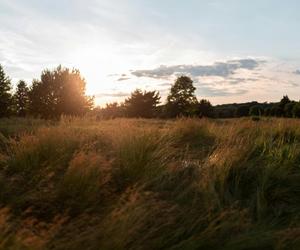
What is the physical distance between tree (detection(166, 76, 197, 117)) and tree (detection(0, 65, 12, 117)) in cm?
1974

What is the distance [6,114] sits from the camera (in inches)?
1886

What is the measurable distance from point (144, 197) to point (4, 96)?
47.7m

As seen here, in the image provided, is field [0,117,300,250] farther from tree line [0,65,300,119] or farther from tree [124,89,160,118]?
tree [124,89,160,118]

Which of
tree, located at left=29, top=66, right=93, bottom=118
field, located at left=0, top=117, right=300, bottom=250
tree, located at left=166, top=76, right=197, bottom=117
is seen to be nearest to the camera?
field, located at left=0, top=117, right=300, bottom=250

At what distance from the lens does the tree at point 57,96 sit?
47344 millimetres

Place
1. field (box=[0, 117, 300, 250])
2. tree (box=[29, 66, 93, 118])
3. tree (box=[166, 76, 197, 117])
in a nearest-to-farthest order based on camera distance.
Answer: field (box=[0, 117, 300, 250]) < tree (box=[29, 66, 93, 118]) < tree (box=[166, 76, 197, 117])

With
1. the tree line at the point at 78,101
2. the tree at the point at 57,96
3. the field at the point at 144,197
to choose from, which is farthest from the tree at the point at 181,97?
the field at the point at 144,197

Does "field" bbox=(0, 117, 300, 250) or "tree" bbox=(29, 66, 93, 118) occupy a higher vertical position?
"tree" bbox=(29, 66, 93, 118)

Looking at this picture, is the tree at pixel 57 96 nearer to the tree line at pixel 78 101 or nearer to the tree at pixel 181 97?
the tree line at pixel 78 101

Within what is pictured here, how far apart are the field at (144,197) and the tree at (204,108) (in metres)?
54.8

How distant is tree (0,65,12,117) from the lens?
158 feet

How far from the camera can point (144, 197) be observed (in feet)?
14.6

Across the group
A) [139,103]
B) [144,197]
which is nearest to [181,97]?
[139,103]

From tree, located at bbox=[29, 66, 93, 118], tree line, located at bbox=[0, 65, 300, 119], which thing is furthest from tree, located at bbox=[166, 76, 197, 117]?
tree, located at bbox=[29, 66, 93, 118]
